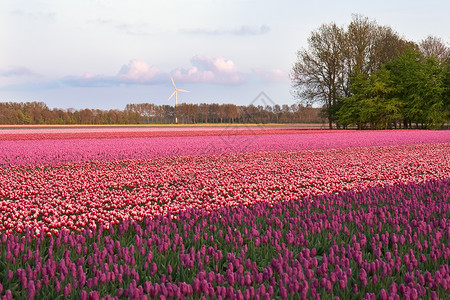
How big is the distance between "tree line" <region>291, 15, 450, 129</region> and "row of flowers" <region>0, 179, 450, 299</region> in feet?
159

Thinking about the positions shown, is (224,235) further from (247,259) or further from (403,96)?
(403,96)

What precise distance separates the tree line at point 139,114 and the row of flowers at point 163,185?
58359 mm

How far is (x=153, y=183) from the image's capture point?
34.5 ft

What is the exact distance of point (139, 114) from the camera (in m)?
102

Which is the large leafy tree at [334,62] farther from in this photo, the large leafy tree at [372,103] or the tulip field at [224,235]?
the tulip field at [224,235]

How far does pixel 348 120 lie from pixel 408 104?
850 centimetres

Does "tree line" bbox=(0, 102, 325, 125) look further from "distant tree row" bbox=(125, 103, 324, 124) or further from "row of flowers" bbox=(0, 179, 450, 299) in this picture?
"row of flowers" bbox=(0, 179, 450, 299)

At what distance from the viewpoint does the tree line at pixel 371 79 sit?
173 ft

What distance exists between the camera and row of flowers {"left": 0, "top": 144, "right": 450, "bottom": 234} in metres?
7.05

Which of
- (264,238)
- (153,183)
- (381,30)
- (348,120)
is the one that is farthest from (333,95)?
Answer: (264,238)

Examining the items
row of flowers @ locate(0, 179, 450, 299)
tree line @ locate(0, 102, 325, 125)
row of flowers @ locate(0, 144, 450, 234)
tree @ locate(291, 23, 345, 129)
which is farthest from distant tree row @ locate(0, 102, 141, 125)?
row of flowers @ locate(0, 179, 450, 299)

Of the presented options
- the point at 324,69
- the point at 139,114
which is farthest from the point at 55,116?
the point at 324,69

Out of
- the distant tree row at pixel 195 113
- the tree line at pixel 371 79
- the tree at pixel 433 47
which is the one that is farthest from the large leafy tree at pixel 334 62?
the distant tree row at pixel 195 113

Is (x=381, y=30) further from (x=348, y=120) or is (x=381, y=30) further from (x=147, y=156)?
(x=147, y=156)
